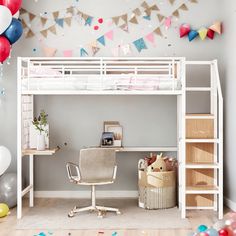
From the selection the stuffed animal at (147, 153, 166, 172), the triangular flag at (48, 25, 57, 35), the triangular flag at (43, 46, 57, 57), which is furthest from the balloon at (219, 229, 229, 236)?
the triangular flag at (48, 25, 57, 35)

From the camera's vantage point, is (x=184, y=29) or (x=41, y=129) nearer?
(x=41, y=129)

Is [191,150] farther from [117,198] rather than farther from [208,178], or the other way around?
[117,198]

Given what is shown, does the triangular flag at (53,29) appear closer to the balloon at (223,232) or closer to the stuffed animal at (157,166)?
the stuffed animal at (157,166)

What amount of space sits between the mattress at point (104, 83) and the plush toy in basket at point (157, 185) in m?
0.88

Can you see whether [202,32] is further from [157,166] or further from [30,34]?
[30,34]

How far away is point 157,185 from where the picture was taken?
5625 mm

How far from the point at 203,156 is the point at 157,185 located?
1.92 feet

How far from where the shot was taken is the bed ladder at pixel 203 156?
535cm

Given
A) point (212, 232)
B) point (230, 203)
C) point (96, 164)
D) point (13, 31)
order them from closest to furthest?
point (212, 232) → point (96, 164) → point (13, 31) → point (230, 203)

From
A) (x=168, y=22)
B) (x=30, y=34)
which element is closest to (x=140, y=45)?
(x=168, y=22)

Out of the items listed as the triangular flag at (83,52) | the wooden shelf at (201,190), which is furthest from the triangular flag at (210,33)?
the wooden shelf at (201,190)

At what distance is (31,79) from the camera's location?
17.3 ft

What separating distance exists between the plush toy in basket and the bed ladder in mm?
189

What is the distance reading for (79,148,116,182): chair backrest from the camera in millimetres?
5160
